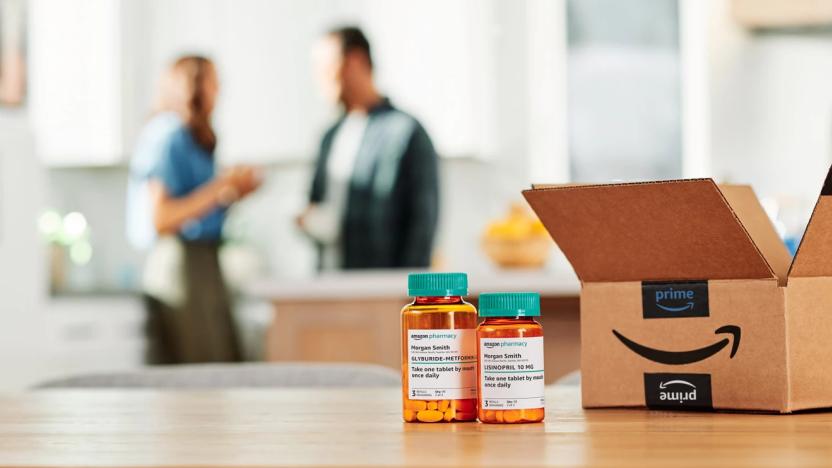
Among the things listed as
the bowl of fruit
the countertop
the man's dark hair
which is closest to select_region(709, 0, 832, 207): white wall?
the bowl of fruit

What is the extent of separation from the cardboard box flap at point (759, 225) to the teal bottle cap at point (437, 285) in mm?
247

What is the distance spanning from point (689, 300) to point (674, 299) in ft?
0.04

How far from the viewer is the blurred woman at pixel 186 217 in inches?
138

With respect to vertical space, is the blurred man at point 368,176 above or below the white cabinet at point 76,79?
below

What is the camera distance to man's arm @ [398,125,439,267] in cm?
308

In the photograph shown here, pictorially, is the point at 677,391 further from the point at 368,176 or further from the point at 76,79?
the point at 76,79

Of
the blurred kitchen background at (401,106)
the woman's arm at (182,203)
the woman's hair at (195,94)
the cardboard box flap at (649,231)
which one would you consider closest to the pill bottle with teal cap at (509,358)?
the cardboard box flap at (649,231)

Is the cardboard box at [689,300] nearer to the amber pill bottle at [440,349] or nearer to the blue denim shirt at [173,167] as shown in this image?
the amber pill bottle at [440,349]

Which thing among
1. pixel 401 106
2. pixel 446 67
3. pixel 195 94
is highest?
pixel 446 67

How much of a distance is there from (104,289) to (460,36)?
1.97 m

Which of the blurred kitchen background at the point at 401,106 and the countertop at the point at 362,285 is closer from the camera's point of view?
the countertop at the point at 362,285

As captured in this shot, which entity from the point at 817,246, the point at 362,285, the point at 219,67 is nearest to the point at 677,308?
the point at 817,246

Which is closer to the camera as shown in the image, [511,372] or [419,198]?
[511,372]

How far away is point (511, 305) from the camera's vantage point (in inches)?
31.8
